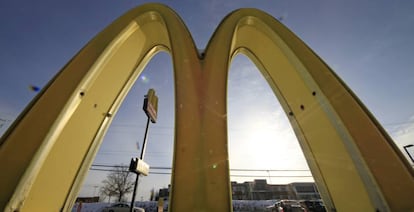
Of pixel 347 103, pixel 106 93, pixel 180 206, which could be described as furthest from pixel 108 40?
pixel 347 103

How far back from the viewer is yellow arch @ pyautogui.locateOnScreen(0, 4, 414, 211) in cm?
117

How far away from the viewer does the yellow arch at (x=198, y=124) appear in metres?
1.17

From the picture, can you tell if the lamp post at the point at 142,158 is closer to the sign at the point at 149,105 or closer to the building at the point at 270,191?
the sign at the point at 149,105

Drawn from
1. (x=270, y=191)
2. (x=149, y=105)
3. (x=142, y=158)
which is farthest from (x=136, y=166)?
(x=270, y=191)

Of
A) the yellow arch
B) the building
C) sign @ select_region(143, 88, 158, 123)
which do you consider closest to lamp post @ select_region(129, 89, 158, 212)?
sign @ select_region(143, 88, 158, 123)

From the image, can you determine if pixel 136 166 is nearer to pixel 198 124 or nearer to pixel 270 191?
pixel 198 124

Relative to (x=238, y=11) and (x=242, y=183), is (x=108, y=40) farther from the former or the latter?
(x=242, y=183)

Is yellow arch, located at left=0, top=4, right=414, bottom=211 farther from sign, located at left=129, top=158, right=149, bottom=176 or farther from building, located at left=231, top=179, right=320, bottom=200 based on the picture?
building, located at left=231, top=179, right=320, bottom=200

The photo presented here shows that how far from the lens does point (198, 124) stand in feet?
4.79

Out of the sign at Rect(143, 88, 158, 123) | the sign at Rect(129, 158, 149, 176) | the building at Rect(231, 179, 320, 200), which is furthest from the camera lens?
the building at Rect(231, 179, 320, 200)

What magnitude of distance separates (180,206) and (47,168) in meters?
1.42

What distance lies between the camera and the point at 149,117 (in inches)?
130

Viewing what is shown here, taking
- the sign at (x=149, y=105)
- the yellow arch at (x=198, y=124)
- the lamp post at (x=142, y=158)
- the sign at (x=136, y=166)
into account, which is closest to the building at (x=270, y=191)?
the lamp post at (x=142, y=158)

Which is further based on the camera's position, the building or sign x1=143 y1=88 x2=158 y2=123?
the building
